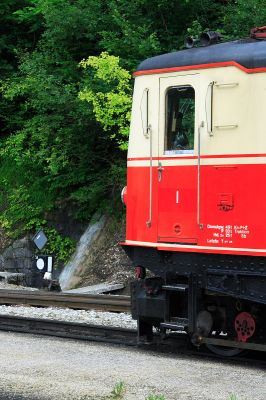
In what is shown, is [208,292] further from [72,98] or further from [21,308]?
[72,98]

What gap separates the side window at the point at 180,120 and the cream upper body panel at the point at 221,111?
0.08 m

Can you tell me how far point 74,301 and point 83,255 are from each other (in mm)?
9166

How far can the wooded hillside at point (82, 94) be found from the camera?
70.3 ft

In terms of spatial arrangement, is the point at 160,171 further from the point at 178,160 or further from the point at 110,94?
the point at 110,94

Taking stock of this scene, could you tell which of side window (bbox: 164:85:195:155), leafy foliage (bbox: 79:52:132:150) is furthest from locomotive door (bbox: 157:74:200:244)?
leafy foliage (bbox: 79:52:132:150)

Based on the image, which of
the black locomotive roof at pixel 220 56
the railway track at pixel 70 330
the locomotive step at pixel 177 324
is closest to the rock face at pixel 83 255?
the railway track at pixel 70 330

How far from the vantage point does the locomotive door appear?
387 inches

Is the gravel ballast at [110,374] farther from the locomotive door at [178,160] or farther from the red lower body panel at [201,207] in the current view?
the locomotive door at [178,160]

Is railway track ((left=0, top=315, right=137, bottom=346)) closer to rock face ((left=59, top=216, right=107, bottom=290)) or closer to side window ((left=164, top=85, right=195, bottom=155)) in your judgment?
side window ((left=164, top=85, right=195, bottom=155))

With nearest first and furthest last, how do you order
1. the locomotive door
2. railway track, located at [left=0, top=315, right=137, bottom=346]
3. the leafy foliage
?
the locomotive door → railway track, located at [left=0, top=315, right=137, bottom=346] → the leafy foliage

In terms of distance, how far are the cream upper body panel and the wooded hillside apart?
1048cm

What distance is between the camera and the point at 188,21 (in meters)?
23.9

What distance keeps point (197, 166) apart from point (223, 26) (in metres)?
14.0

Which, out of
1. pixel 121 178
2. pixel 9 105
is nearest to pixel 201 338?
pixel 121 178
